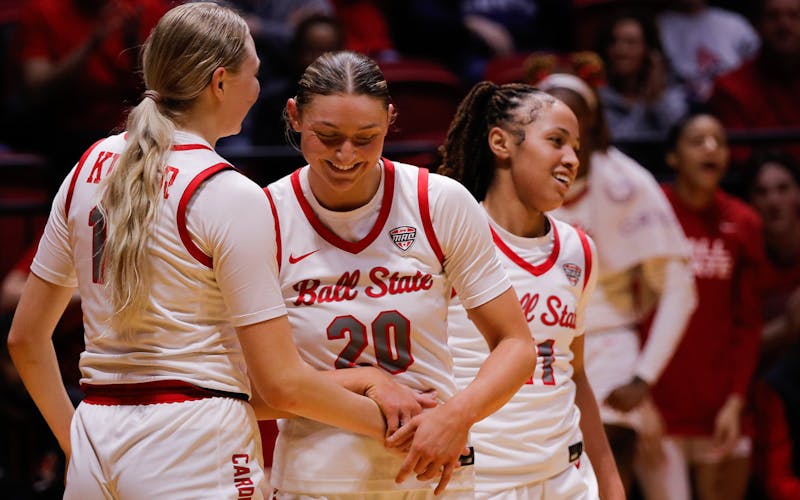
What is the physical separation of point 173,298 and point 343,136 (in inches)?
20.8

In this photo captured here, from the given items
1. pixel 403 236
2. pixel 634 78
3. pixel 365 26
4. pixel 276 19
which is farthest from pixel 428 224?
pixel 365 26

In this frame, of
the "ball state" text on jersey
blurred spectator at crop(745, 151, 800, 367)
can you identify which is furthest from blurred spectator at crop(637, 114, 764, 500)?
the "ball state" text on jersey

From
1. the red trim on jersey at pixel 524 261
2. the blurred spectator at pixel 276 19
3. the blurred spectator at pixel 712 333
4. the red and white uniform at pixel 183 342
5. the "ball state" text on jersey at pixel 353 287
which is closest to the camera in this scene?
the red and white uniform at pixel 183 342

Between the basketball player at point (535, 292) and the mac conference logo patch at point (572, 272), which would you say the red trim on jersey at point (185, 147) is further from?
the mac conference logo patch at point (572, 272)

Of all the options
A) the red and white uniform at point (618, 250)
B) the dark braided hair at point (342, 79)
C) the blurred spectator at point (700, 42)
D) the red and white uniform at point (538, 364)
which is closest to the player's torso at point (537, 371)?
the red and white uniform at point (538, 364)

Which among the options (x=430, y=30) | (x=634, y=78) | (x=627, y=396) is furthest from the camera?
(x=430, y=30)

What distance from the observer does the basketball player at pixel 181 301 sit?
245 cm

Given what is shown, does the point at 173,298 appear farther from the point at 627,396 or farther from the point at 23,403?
the point at 23,403

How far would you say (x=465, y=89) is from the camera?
23.4 feet

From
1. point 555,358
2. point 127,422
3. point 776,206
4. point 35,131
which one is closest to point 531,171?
point 555,358

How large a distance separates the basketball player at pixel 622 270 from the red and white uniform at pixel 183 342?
7.61ft

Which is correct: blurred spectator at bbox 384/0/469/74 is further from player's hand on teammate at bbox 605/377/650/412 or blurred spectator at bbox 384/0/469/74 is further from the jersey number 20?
the jersey number 20

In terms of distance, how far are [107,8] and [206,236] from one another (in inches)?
162

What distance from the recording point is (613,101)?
21.7 feet
